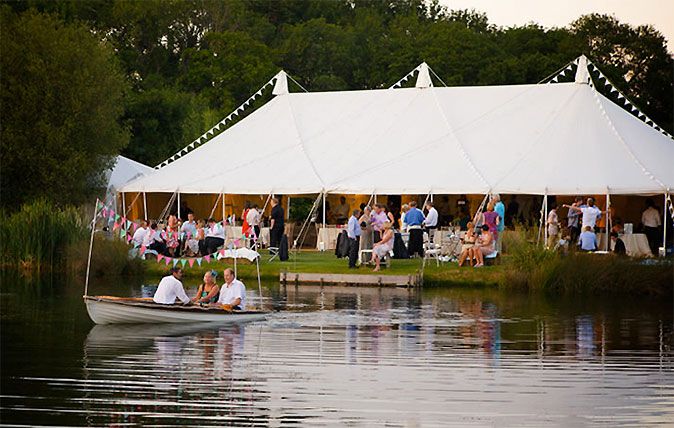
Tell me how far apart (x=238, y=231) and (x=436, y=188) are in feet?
20.4

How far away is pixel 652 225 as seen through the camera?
3834 cm

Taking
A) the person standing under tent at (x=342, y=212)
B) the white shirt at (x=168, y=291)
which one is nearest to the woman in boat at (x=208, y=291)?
the white shirt at (x=168, y=291)

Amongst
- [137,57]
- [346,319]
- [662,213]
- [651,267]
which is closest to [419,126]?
[662,213]

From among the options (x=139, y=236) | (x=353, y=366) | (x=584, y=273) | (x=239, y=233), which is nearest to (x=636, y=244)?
(x=584, y=273)

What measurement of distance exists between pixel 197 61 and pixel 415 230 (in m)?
39.4

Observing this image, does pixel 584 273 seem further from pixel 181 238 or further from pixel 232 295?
pixel 181 238

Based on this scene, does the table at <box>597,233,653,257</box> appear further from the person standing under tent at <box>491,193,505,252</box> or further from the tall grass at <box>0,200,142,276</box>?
the tall grass at <box>0,200,142,276</box>

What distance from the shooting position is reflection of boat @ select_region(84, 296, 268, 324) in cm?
2484

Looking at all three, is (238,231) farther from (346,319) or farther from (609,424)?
(609,424)

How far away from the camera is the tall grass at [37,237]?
3741 cm

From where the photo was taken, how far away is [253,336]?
80.6ft

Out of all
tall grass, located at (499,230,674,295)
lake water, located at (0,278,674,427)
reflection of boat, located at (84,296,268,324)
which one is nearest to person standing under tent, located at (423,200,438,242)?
tall grass, located at (499,230,674,295)

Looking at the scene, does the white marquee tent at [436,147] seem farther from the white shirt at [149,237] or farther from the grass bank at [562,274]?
the grass bank at [562,274]

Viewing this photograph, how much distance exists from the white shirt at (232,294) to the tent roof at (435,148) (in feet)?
43.4
